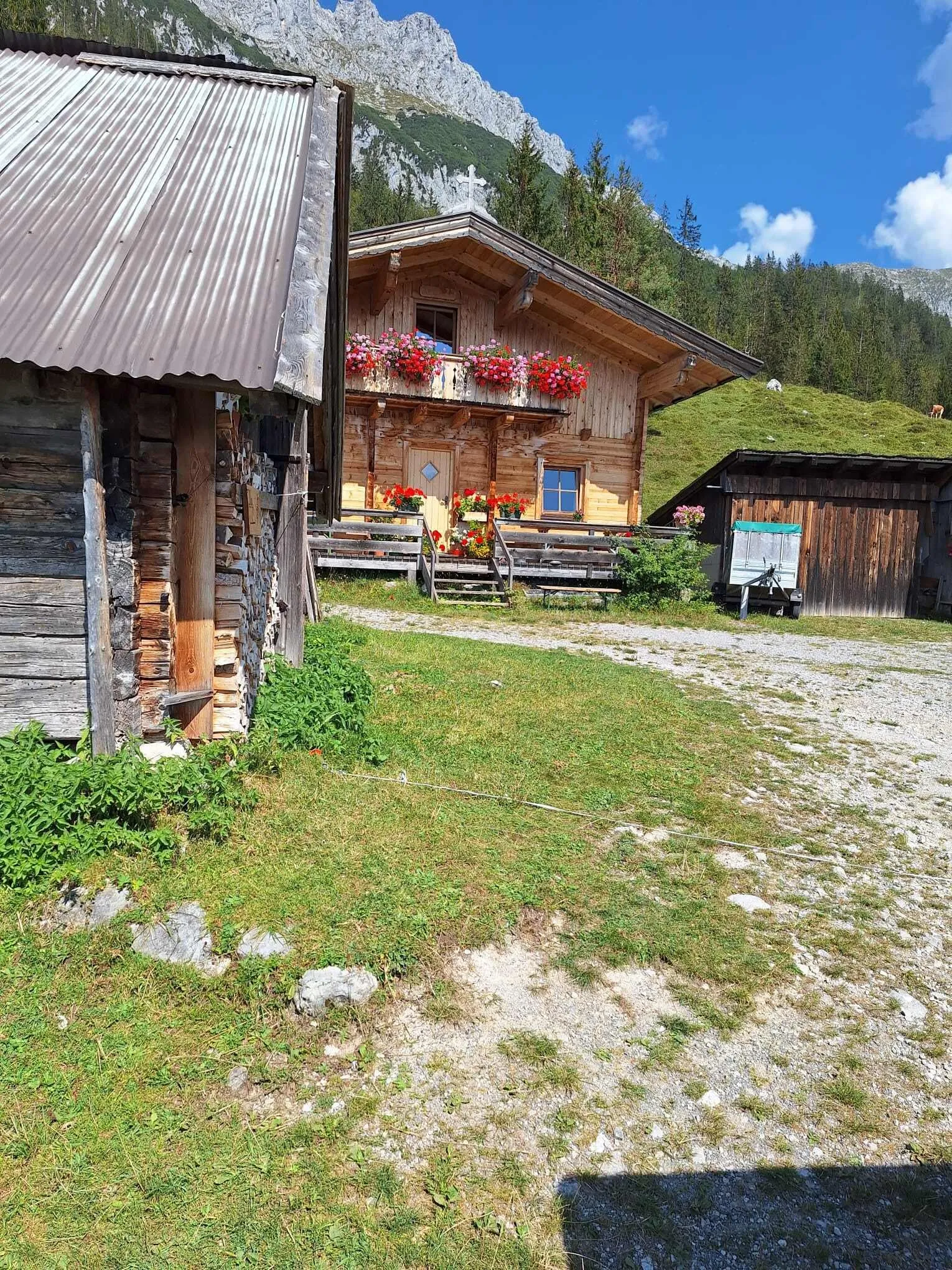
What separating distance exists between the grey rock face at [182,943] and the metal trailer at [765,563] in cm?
1590

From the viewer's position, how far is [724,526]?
18234mm

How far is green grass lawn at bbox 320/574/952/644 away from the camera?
14625 millimetres

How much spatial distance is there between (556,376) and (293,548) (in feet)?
36.7

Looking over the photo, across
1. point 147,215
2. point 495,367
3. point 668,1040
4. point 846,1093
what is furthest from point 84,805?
point 495,367

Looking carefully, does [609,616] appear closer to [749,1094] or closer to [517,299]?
[517,299]

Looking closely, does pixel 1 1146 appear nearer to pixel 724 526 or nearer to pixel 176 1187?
pixel 176 1187

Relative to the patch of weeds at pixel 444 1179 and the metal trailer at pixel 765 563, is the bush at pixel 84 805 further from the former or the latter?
the metal trailer at pixel 765 563

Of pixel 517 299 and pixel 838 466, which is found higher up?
pixel 517 299

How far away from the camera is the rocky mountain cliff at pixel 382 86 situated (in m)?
144

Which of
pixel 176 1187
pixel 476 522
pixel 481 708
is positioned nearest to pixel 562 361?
pixel 476 522

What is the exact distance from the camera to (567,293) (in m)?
17.6

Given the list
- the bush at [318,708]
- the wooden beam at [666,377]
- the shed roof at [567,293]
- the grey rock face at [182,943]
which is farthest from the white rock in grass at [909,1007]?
the wooden beam at [666,377]

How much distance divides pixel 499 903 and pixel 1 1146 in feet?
8.15

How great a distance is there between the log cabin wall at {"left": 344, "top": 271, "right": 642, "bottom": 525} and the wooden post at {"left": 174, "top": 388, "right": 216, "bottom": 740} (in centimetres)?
1290
